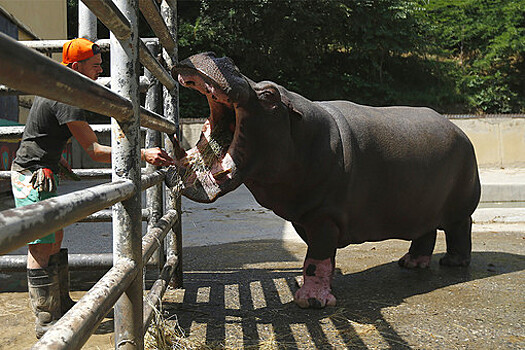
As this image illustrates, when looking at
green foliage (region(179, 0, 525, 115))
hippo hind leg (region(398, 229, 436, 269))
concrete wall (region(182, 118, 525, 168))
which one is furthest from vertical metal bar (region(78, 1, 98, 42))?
green foliage (region(179, 0, 525, 115))

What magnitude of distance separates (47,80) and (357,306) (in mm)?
2279

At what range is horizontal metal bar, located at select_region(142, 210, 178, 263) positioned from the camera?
1.82 metres

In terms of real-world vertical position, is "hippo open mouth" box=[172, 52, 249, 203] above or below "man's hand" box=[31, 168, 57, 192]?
above

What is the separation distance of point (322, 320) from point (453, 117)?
10.3 m

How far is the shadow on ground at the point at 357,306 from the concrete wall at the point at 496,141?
825cm

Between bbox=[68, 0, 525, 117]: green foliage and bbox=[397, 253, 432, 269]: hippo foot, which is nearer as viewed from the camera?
bbox=[397, 253, 432, 269]: hippo foot

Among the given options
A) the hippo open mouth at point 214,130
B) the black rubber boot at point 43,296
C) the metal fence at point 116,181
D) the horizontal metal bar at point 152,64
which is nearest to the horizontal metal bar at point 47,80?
the metal fence at point 116,181

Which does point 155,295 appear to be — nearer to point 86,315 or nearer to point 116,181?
point 116,181

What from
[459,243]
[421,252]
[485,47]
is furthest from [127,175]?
[485,47]

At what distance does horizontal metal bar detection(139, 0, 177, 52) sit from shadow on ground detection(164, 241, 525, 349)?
1318 millimetres

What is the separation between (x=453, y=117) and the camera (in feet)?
38.4

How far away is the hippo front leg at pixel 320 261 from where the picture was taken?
272cm

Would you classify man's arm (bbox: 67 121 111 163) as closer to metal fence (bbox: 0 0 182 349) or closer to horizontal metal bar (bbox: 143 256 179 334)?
metal fence (bbox: 0 0 182 349)

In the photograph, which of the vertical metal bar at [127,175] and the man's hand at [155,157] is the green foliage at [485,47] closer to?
the man's hand at [155,157]
